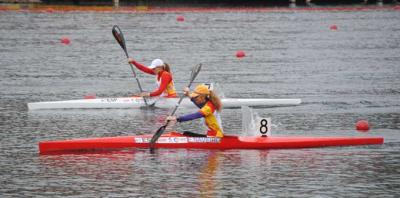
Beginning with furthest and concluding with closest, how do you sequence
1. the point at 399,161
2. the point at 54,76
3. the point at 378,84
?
the point at 54,76 < the point at 378,84 < the point at 399,161

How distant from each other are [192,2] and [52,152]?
2534 inches

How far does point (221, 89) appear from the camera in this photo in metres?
33.3

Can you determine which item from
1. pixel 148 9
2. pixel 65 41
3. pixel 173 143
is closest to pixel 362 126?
pixel 173 143

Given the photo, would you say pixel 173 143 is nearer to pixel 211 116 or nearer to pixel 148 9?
pixel 211 116

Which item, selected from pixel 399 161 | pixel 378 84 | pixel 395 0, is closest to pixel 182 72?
pixel 378 84

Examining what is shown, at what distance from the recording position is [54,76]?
38.4 m

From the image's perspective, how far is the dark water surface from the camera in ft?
63.8

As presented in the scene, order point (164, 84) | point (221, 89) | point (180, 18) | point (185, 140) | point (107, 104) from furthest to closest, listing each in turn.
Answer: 1. point (180, 18)
2. point (221, 89)
3. point (107, 104)
4. point (164, 84)
5. point (185, 140)

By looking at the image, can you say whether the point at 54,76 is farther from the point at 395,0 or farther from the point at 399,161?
the point at 395,0

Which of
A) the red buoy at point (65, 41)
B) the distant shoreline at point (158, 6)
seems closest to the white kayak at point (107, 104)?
the red buoy at point (65, 41)

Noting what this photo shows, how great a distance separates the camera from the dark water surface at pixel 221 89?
19.5 m

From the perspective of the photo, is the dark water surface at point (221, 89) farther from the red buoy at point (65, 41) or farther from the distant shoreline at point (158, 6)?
the distant shoreline at point (158, 6)

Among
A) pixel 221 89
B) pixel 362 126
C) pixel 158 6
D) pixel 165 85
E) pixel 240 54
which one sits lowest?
pixel 158 6

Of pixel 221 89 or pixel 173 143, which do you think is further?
pixel 221 89
